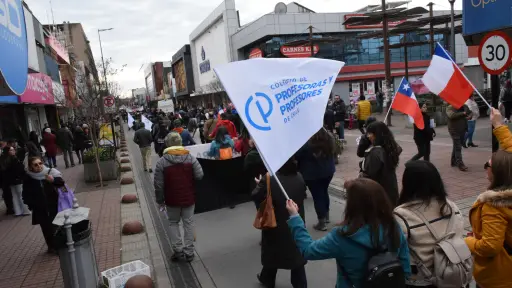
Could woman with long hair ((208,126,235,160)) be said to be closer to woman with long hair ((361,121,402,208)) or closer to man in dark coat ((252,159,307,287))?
woman with long hair ((361,121,402,208))

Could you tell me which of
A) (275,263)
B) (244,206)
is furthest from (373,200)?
(244,206)

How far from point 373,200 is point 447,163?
28.8 ft

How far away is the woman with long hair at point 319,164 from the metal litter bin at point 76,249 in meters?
3.21

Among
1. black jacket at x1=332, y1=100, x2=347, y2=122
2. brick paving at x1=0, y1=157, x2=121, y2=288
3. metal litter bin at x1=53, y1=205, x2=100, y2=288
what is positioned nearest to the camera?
metal litter bin at x1=53, y1=205, x2=100, y2=288

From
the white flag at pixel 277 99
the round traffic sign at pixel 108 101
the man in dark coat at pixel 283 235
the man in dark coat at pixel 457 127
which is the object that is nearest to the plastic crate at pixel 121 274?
the man in dark coat at pixel 283 235

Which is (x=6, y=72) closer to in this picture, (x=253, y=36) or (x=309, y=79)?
(x=309, y=79)

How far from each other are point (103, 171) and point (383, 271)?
455 inches

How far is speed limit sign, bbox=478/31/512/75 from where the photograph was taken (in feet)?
17.3

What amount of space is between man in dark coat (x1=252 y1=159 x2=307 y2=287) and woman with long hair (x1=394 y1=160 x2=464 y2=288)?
4.85 feet

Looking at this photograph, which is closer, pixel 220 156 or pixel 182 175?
pixel 182 175

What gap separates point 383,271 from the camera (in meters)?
2.25

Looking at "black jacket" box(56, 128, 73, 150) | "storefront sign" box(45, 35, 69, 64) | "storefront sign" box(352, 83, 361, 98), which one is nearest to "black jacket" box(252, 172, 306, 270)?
"black jacket" box(56, 128, 73, 150)

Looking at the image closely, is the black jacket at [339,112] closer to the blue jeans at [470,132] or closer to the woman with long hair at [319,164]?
the blue jeans at [470,132]

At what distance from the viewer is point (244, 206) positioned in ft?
26.8
